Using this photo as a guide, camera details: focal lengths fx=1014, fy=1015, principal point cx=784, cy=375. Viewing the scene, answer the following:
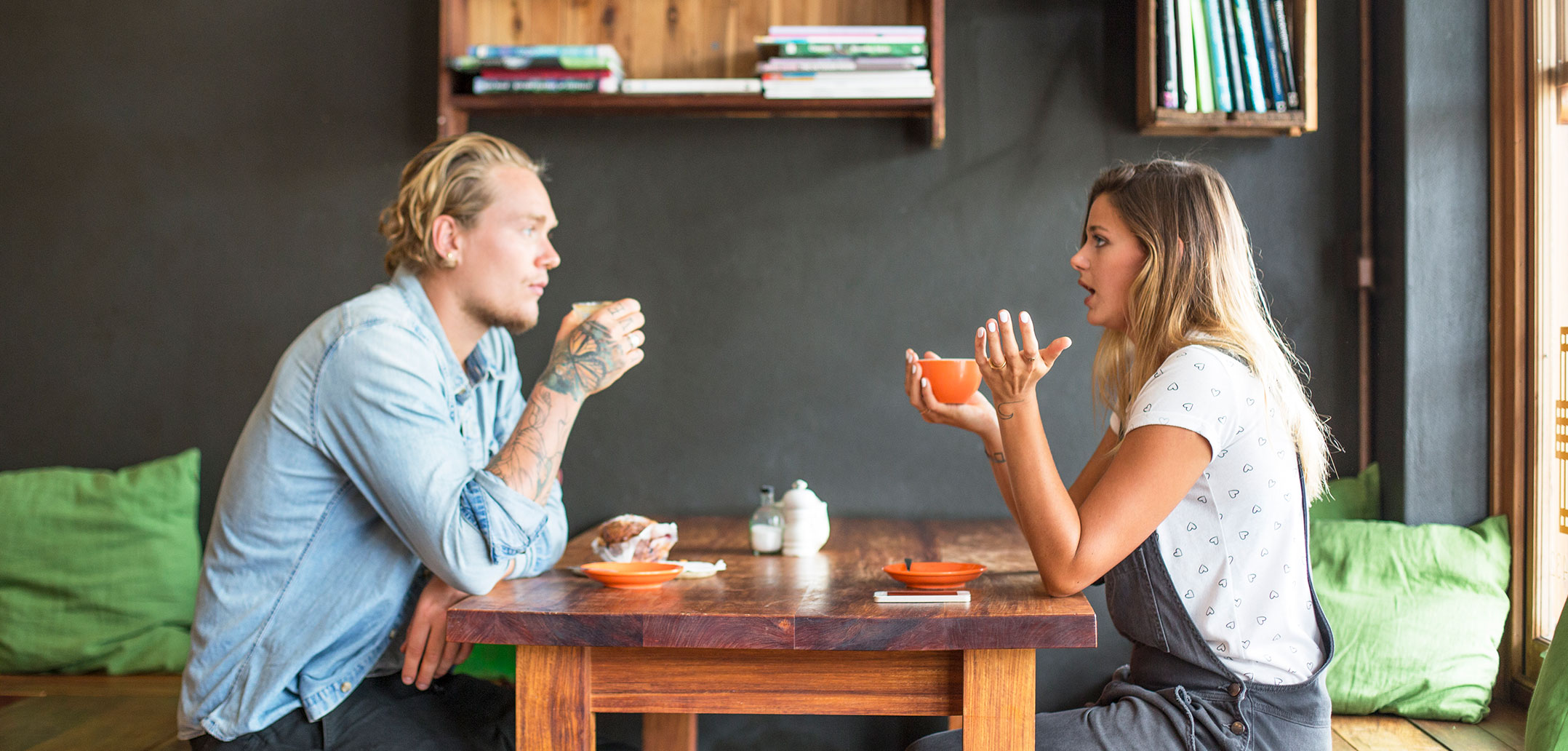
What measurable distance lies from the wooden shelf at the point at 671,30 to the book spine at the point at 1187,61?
0.53 m

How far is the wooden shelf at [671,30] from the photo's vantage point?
2.43 metres

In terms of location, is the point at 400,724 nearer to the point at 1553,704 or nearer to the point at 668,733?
the point at 668,733

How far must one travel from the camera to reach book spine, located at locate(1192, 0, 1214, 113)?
227cm

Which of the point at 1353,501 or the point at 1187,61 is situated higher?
the point at 1187,61

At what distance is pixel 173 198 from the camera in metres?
2.57

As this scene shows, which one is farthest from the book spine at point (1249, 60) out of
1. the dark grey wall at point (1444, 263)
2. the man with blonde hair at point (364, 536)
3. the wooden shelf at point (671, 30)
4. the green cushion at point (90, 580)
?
the green cushion at point (90, 580)

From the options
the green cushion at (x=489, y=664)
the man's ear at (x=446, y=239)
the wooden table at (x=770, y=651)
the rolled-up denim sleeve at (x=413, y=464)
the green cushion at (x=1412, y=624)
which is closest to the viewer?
the wooden table at (x=770, y=651)

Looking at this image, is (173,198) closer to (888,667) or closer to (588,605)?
(588,605)

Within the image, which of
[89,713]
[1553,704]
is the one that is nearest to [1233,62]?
[1553,704]

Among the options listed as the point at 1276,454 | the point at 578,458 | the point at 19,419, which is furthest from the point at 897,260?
the point at 19,419

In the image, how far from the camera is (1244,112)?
88.8 inches

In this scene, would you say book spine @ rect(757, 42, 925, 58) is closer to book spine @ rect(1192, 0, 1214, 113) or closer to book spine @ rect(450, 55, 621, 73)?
book spine @ rect(450, 55, 621, 73)

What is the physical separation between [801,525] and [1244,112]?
1.39 meters

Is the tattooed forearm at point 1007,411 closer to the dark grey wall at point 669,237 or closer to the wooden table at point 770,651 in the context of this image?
the wooden table at point 770,651
